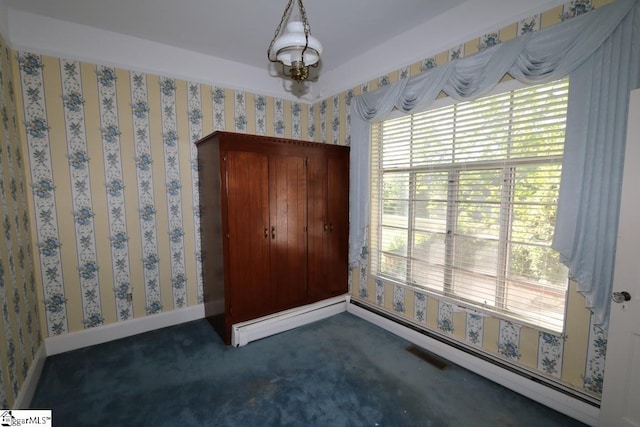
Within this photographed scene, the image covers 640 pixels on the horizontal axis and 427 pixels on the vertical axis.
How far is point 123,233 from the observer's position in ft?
9.04

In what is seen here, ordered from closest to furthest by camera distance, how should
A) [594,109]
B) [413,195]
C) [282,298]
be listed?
1. [594,109]
2. [413,195]
3. [282,298]

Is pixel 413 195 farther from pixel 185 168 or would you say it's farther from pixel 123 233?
pixel 123 233

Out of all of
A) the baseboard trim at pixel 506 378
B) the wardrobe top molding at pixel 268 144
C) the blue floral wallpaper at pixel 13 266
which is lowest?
the baseboard trim at pixel 506 378

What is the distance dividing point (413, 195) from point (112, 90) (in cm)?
287

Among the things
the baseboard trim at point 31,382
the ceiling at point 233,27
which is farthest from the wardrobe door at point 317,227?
the baseboard trim at point 31,382

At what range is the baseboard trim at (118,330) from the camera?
2.52 m

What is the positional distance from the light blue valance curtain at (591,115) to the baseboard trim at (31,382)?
11.2 feet

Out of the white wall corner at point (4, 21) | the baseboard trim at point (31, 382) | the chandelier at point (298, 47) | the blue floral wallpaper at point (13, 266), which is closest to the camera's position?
the chandelier at point (298, 47)

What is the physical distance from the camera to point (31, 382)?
6.55ft

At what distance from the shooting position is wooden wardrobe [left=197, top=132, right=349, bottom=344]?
102 inches

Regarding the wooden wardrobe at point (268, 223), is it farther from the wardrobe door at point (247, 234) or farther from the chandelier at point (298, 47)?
the chandelier at point (298, 47)

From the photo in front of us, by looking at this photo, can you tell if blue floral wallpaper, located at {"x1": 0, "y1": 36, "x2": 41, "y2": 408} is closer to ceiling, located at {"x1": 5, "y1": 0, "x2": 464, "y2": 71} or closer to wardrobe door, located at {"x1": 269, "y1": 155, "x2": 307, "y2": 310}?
ceiling, located at {"x1": 5, "y1": 0, "x2": 464, "y2": 71}

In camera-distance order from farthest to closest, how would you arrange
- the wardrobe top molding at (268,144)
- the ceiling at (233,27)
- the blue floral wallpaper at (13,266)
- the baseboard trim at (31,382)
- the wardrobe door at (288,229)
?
the wardrobe door at (288,229)
the wardrobe top molding at (268,144)
the ceiling at (233,27)
the baseboard trim at (31,382)
the blue floral wallpaper at (13,266)

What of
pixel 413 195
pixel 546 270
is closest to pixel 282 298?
pixel 413 195
